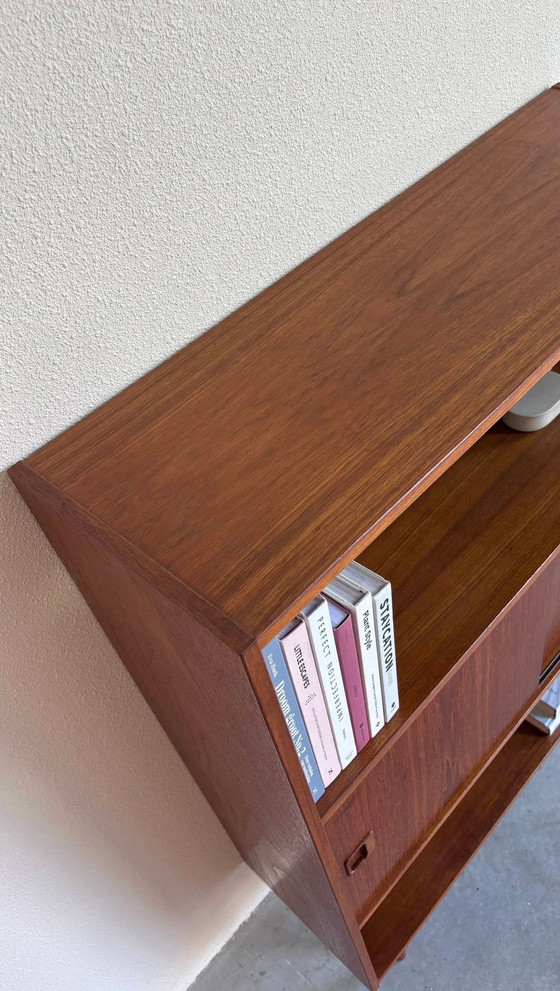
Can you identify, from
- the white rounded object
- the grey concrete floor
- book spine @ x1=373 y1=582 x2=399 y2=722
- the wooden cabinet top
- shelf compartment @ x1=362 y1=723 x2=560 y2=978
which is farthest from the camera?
the grey concrete floor

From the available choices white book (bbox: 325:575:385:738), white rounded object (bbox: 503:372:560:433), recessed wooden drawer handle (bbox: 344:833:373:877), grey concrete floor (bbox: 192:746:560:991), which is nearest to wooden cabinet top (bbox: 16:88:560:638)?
white book (bbox: 325:575:385:738)

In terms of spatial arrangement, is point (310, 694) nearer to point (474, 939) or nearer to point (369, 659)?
point (369, 659)

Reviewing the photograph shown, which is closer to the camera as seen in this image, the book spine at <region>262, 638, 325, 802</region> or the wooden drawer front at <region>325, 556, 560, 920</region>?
the book spine at <region>262, 638, 325, 802</region>

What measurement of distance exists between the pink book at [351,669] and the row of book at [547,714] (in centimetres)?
69

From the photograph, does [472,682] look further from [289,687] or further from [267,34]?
[267,34]

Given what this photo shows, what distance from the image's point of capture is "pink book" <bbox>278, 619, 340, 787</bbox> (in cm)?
62

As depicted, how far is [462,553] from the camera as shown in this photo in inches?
36.1

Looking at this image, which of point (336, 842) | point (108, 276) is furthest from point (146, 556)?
point (336, 842)

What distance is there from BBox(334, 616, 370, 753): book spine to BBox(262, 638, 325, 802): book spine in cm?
6

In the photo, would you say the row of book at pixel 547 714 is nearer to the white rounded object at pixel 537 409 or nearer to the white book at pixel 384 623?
the white rounded object at pixel 537 409

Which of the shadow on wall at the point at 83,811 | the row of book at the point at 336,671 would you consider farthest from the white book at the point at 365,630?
the shadow on wall at the point at 83,811

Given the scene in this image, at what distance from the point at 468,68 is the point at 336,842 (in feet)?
3.10

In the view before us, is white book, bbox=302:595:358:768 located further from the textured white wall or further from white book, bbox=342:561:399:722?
the textured white wall

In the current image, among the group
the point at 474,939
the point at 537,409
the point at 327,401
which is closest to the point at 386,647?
the point at 327,401
